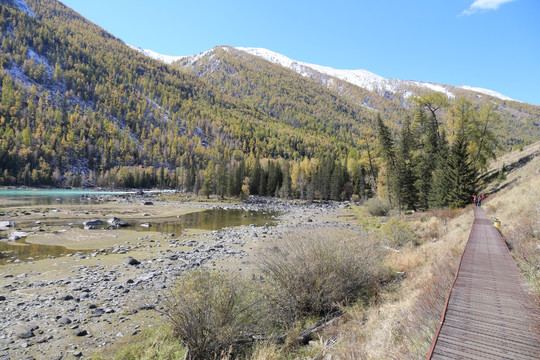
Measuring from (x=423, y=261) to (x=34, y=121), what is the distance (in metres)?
196

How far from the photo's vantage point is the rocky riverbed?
23.5 feet

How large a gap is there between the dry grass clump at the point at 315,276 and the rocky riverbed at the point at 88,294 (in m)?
1.93

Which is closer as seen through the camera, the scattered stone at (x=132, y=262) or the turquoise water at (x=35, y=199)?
the scattered stone at (x=132, y=262)

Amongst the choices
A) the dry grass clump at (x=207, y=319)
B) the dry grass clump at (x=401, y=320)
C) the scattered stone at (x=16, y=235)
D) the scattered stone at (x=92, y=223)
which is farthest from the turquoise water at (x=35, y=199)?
the dry grass clump at (x=401, y=320)

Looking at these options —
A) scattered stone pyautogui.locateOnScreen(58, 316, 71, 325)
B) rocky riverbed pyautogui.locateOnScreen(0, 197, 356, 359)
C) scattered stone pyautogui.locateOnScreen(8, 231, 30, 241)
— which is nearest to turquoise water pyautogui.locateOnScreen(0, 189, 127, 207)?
scattered stone pyautogui.locateOnScreen(8, 231, 30, 241)

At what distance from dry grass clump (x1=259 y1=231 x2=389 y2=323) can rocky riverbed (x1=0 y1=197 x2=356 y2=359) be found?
76.0 inches

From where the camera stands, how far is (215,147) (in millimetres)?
180625

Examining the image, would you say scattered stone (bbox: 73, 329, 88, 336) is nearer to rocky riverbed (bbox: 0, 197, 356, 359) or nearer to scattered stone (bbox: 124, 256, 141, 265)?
rocky riverbed (bbox: 0, 197, 356, 359)

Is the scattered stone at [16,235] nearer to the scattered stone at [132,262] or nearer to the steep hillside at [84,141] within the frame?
the scattered stone at [132,262]

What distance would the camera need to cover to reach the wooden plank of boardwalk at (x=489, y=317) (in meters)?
3.93

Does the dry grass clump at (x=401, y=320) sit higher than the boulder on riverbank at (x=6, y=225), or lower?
higher

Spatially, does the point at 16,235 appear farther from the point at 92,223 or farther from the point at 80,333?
the point at 80,333

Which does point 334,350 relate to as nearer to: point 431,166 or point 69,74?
point 431,166

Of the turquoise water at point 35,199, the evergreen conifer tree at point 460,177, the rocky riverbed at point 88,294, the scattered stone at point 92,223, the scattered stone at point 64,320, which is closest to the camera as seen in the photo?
the rocky riverbed at point 88,294
